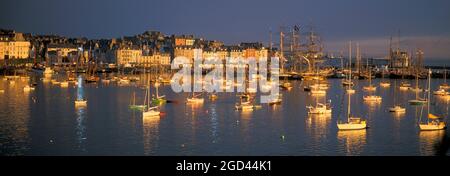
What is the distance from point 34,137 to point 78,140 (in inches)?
47.1

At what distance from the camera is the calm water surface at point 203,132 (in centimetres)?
1314

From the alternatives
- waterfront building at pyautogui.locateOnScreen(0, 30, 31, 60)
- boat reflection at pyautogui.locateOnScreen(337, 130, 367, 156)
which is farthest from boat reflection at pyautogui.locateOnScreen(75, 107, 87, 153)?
waterfront building at pyautogui.locateOnScreen(0, 30, 31, 60)

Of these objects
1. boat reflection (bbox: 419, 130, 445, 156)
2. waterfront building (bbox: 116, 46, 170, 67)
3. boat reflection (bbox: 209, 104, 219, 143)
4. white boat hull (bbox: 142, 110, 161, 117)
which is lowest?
boat reflection (bbox: 419, 130, 445, 156)

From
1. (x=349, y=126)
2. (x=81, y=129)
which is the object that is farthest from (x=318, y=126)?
(x=81, y=129)

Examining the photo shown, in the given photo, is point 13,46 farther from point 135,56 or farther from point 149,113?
point 149,113

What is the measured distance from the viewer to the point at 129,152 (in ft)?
41.5

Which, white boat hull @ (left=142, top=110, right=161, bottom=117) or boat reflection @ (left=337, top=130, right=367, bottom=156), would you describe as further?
white boat hull @ (left=142, top=110, right=161, bottom=117)

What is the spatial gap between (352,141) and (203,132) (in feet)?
12.4

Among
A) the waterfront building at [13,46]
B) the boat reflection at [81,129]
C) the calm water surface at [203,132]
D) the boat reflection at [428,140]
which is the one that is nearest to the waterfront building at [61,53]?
the waterfront building at [13,46]

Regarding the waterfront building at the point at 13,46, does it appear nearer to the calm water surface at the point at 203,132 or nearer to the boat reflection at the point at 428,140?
the calm water surface at the point at 203,132

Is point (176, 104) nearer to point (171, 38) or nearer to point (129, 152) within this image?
point (129, 152)

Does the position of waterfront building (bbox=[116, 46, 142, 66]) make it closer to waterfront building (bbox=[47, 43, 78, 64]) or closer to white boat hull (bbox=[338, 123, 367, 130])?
waterfront building (bbox=[47, 43, 78, 64])

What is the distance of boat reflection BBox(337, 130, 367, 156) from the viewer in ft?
43.0

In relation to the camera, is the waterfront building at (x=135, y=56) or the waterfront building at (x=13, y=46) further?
the waterfront building at (x=135, y=56)
